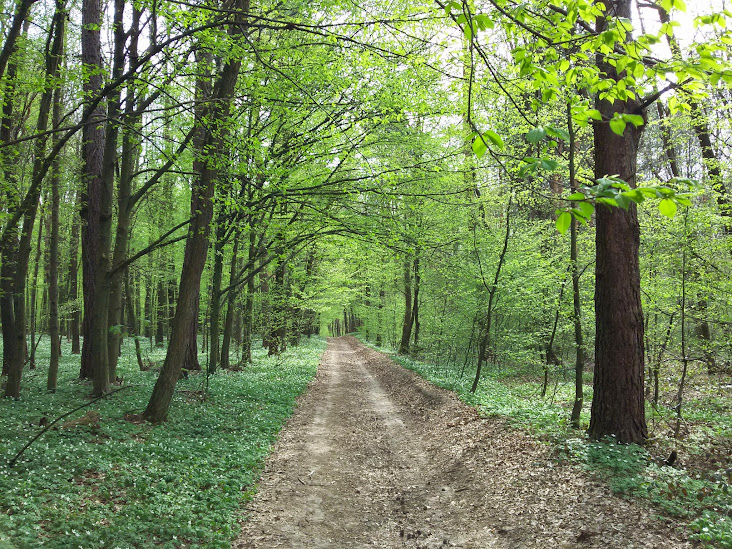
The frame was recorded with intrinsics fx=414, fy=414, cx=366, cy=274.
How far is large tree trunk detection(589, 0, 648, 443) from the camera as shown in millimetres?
6598

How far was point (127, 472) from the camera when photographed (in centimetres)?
553

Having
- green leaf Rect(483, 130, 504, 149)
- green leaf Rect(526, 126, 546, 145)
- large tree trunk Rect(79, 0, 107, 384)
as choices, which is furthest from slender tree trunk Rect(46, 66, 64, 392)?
green leaf Rect(526, 126, 546, 145)

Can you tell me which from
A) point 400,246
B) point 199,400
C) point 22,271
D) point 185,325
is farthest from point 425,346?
point 22,271

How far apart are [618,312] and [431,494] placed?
4139 mm

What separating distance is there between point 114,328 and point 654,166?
23.7m

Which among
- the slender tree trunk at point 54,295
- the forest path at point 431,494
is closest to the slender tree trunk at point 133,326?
the slender tree trunk at point 54,295

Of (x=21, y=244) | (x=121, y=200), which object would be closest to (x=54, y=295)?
(x=21, y=244)

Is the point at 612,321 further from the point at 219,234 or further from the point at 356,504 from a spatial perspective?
the point at 219,234

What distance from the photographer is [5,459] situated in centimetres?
523

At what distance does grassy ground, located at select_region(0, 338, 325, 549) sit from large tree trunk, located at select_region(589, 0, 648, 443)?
578cm

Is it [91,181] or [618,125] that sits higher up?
[91,181]

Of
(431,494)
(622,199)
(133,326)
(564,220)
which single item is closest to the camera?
(622,199)

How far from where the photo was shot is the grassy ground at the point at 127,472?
4.21m

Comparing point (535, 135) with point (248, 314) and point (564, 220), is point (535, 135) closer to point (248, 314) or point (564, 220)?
point (564, 220)
